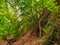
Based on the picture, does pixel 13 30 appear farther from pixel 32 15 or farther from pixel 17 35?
pixel 32 15

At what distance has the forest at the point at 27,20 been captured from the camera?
838cm

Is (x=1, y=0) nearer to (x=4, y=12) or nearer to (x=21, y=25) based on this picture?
(x=4, y=12)

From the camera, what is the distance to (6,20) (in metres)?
9.94

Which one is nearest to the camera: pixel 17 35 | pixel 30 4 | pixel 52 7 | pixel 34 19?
pixel 52 7

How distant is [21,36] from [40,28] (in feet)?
5.20

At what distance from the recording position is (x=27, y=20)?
9969mm

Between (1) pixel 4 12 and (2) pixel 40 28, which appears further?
(1) pixel 4 12

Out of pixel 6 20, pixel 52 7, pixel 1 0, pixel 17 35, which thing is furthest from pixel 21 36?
pixel 52 7

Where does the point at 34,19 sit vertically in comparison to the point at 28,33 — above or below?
above

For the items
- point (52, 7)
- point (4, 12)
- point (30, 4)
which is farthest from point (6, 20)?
point (52, 7)

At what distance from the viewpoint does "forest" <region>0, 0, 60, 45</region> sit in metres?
8.38

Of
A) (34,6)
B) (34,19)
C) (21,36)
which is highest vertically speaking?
(34,6)

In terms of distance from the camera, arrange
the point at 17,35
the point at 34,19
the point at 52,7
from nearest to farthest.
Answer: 1. the point at 52,7
2. the point at 34,19
3. the point at 17,35

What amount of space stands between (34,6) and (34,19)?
3.14 ft
